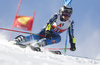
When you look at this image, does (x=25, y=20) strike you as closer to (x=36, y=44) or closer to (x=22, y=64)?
(x=36, y=44)

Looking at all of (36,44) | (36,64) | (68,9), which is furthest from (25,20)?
(36,64)

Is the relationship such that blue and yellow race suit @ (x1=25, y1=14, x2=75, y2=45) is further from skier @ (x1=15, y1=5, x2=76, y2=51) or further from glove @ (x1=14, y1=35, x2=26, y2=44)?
glove @ (x1=14, y1=35, x2=26, y2=44)

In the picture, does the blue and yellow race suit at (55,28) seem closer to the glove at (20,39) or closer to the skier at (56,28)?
the skier at (56,28)

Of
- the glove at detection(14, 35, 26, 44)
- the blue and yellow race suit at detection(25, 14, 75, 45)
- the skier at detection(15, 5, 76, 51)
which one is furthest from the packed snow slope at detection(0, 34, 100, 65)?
the blue and yellow race suit at detection(25, 14, 75, 45)

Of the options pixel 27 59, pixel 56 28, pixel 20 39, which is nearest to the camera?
pixel 27 59

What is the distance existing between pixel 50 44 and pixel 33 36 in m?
0.64

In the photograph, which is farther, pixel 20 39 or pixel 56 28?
pixel 56 28

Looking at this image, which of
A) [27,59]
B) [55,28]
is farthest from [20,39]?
[27,59]

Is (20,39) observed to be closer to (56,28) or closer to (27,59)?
(56,28)

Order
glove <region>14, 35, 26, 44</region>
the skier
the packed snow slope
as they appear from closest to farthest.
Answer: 1. the packed snow slope
2. the skier
3. glove <region>14, 35, 26, 44</region>

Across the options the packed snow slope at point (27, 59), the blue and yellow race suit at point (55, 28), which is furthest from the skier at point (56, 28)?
the packed snow slope at point (27, 59)

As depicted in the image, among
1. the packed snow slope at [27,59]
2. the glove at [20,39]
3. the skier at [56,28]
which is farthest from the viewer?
the glove at [20,39]

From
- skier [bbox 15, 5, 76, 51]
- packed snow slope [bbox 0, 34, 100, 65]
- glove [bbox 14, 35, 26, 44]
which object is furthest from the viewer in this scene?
glove [bbox 14, 35, 26, 44]

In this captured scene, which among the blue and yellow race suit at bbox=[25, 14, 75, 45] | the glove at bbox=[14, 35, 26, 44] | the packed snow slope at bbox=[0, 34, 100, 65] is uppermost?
the blue and yellow race suit at bbox=[25, 14, 75, 45]
